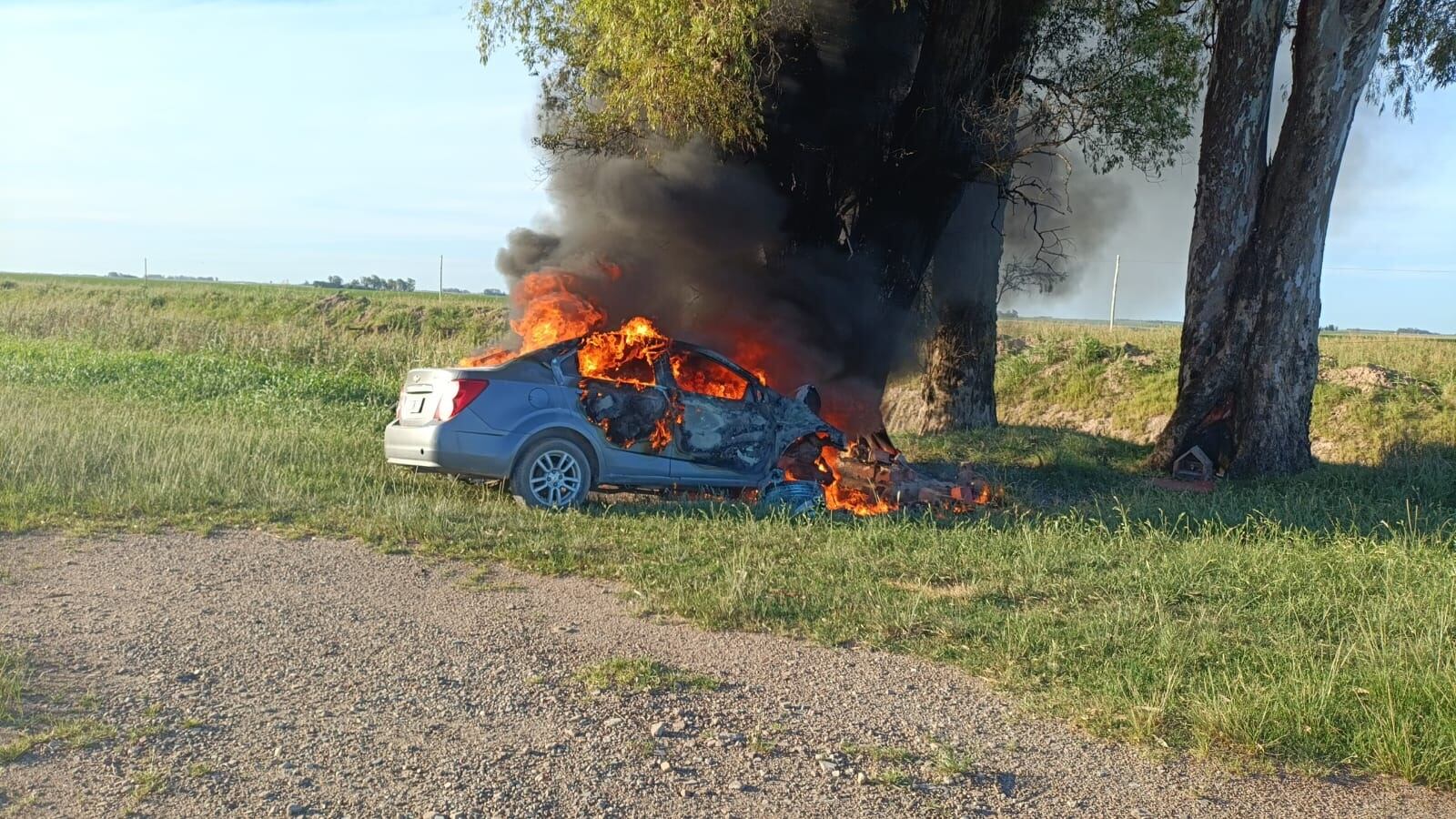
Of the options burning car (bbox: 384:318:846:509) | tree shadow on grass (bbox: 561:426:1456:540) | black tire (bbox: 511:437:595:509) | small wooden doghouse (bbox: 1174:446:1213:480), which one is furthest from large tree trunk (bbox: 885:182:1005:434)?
black tire (bbox: 511:437:595:509)

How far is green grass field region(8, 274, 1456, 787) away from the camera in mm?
5281

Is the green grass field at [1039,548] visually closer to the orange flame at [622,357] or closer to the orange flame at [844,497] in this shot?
the orange flame at [844,497]

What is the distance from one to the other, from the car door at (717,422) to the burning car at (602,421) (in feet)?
0.04

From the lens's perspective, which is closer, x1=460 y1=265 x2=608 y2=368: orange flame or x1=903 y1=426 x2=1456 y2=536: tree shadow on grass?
x1=903 y1=426 x2=1456 y2=536: tree shadow on grass

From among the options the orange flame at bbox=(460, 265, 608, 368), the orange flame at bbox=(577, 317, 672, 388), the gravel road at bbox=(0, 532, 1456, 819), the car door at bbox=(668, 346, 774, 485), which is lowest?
the gravel road at bbox=(0, 532, 1456, 819)

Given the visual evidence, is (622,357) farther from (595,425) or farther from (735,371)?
(735,371)

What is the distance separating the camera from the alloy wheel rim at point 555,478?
9992 millimetres

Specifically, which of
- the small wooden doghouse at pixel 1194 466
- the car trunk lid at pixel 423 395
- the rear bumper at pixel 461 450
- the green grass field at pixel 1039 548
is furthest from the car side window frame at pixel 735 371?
the small wooden doghouse at pixel 1194 466

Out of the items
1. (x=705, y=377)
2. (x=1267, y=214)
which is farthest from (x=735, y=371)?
(x=1267, y=214)

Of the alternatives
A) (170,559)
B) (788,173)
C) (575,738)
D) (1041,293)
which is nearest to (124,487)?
(170,559)

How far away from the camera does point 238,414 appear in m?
15.9

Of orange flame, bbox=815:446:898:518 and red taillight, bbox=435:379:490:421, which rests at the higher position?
red taillight, bbox=435:379:490:421

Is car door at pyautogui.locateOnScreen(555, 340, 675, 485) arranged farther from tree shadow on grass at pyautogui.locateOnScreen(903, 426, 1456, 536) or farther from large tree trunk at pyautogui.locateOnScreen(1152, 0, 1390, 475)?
large tree trunk at pyautogui.locateOnScreen(1152, 0, 1390, 475)

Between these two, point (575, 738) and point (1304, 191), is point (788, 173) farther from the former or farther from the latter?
point (575, 738)
